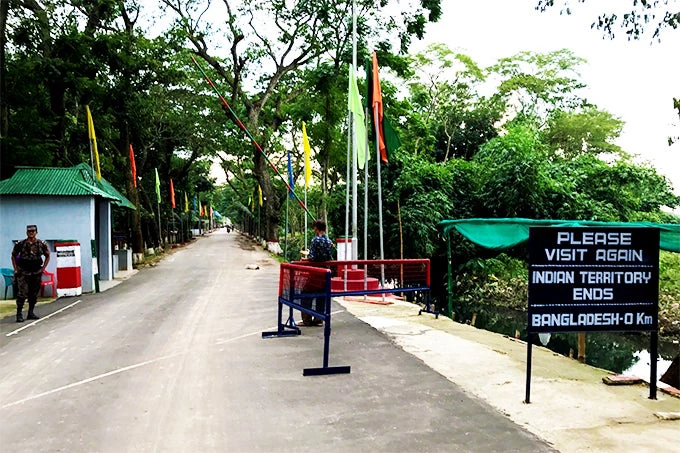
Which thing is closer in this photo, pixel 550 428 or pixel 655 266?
pixel 550 428

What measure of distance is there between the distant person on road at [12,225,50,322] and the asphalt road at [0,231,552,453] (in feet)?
2.30

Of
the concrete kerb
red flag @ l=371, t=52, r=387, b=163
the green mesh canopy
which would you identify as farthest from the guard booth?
the green mesh canopy

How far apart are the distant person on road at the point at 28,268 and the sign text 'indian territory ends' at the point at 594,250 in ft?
32.4

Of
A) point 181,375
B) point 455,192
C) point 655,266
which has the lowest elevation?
point 181,375

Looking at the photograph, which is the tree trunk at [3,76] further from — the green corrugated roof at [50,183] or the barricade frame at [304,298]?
the barricade frame at [304,298]

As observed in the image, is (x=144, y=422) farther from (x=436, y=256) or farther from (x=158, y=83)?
(x=158, y=83)

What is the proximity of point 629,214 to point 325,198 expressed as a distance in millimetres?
13980

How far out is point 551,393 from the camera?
6.23 metres

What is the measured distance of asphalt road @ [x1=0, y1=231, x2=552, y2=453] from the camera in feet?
16.0

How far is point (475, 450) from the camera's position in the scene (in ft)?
15.2

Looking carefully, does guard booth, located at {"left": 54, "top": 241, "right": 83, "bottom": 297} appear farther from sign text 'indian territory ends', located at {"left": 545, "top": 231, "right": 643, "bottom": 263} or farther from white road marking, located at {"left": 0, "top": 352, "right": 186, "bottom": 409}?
sign text 'indian territory ends', located at {"left": 545, "top": 231, "right": 643, "bottom": 263}

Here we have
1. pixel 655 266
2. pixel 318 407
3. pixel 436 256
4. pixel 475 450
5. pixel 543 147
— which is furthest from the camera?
pixel 543 147

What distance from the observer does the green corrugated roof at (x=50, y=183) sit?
16.1 meters

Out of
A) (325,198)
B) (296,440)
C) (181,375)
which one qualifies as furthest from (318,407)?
(325,198)
